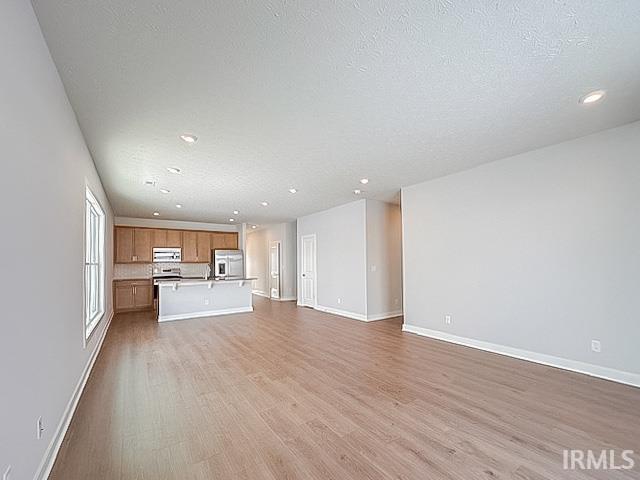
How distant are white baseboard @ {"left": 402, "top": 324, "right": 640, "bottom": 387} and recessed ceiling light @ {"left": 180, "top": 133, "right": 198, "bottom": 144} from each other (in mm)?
4492

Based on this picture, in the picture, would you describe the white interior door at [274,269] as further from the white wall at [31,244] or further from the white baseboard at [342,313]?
the white wall at [31,244]

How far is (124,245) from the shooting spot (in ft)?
26.9

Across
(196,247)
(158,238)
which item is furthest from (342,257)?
(158,238)

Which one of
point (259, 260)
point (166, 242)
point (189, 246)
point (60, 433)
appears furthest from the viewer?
point (259, 260)

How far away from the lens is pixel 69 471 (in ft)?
6.06

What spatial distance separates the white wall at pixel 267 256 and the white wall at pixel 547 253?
5637mm

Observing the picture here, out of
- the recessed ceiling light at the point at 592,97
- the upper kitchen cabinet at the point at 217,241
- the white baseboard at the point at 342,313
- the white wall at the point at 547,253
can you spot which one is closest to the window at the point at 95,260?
the upper kitchen cabinet at the point at 217,241

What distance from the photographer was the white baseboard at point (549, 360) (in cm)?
306

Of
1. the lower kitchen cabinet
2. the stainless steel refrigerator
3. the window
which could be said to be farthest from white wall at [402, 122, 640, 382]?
the lower kitchen cabinet

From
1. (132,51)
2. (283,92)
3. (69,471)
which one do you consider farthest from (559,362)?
(132,51)

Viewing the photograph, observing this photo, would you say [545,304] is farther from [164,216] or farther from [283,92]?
[164,216]

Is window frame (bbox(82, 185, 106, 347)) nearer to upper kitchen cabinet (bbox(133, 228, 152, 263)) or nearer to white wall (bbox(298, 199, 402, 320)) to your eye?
upper kitchen cabinet (bbox(133, 228, 152, 263))

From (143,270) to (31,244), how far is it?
782 centimetres

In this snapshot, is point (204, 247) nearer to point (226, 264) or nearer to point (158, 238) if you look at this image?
point (226, 264)
